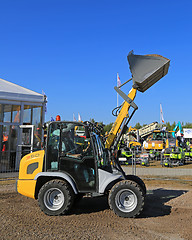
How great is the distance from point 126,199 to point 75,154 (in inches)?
59.4

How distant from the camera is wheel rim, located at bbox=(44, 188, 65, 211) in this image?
530 cm

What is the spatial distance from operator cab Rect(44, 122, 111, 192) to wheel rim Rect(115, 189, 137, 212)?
544 mm

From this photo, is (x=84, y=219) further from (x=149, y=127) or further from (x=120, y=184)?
(x=149, y=127)

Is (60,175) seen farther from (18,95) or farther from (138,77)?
(18,95)

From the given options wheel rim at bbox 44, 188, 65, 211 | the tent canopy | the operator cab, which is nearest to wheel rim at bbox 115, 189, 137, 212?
the operator cab

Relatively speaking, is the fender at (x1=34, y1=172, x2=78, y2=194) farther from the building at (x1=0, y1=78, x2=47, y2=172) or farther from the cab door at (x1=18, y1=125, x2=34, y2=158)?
the cab door at (x1=18, y1=125, x2=34, y2=158)

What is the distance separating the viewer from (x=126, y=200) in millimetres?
5316

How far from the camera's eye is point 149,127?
32094mm

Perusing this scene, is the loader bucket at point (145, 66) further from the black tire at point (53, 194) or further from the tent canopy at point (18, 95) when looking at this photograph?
the tent canopy at point (18, 95)

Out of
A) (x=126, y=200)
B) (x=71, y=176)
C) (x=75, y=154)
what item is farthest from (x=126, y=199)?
(x=75, y=154)

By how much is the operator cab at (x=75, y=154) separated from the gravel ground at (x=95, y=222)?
735 millimetres

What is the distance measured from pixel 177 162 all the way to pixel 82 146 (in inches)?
487

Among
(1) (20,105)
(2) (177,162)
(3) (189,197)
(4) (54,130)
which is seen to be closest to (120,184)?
(4) (54,130)

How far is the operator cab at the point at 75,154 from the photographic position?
17.6 ft
